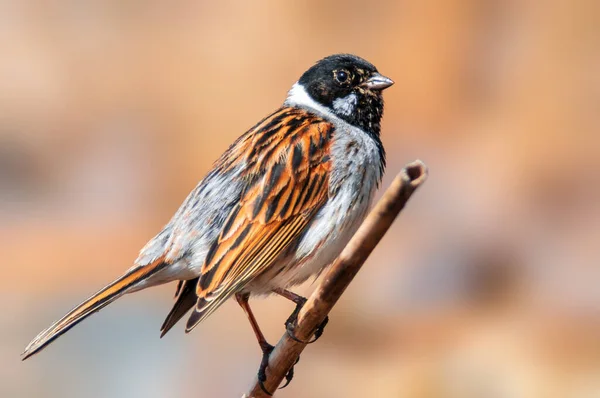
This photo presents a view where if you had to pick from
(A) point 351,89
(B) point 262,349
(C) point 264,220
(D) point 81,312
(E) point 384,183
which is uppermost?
(A) point 351,89

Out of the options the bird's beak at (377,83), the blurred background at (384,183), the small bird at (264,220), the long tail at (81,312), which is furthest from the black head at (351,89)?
the blurred background at (384,183)

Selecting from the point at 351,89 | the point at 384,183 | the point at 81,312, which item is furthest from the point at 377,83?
the point at 384,183

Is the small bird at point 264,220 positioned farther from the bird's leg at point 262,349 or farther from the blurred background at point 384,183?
the blurred background at point 384,183

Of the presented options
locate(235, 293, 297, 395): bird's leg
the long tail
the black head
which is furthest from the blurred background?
the long tail

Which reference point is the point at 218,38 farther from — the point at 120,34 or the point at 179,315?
the point at 179,315

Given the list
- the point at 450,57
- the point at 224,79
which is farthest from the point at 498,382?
the point at 224,79

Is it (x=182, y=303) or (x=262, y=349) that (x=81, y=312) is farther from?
(x=262, y=349)
